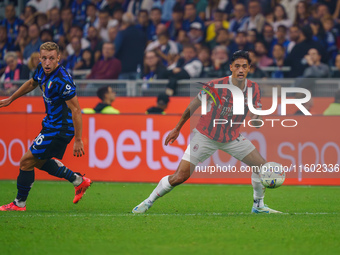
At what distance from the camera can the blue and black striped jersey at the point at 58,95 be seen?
28.0ft

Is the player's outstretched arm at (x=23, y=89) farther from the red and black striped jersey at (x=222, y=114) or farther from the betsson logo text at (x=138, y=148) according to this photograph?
the betsson logo text at (x=138, y=148)

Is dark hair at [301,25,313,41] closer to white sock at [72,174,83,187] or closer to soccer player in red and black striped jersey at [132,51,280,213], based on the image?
soccer player in red and black striped jersey at [132,51,280,213]

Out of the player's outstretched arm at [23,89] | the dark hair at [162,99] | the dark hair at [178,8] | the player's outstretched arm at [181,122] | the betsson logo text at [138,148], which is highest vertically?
the dark hair at [178,8]

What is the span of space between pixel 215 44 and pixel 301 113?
4.41 meters

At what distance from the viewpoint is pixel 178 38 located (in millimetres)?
17188

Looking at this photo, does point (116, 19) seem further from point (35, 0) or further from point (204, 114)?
point (204, 114)

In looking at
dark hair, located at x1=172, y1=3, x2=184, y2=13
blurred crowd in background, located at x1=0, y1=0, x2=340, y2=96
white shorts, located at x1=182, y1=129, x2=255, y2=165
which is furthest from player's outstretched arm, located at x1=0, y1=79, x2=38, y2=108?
dark hair, located at x1=172, y1=3, x2=184, y2=13


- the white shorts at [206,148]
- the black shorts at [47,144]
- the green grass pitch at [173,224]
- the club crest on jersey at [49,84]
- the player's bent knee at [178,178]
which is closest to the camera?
the green grass pitch at [173,224]

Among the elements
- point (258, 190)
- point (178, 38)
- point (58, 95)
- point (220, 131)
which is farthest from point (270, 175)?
point (178, 38)

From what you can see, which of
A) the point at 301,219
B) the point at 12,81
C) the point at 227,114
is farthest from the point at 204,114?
the point at 12,81

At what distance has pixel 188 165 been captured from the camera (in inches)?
324

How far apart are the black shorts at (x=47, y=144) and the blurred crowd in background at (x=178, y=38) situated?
6514 mm

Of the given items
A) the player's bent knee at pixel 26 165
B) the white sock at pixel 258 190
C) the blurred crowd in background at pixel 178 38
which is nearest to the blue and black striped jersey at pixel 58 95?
the player's bent knee at pixel 26 165

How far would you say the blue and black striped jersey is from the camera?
28.0ft
